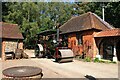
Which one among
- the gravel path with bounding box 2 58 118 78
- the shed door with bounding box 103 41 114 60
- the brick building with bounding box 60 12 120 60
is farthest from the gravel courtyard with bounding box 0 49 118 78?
the shed door with bounding box 103 41 114 60

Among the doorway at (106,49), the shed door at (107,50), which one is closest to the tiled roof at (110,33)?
the doorway at (106,49)

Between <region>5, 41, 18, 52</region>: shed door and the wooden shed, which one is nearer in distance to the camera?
the wooden shed

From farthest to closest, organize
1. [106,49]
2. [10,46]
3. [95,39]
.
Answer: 1. [10,46]
2. [106,49]
3. [95,39]

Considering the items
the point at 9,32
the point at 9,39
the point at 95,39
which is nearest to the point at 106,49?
the point at 95,39

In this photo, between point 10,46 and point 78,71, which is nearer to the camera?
point 78,71

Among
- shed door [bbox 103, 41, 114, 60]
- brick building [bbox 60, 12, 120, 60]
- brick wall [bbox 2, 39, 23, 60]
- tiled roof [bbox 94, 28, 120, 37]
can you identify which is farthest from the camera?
brick wall [bbox 2, 39, 23, 60]

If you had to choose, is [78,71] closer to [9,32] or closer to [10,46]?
[10,46]

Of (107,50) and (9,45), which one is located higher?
(9,45)

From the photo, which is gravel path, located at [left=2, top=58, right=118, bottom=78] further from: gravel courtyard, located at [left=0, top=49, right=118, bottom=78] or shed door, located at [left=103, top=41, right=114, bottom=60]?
shed door, located at [left=103, top=41, right=114, bottom=60]

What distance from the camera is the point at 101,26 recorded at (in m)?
25.3

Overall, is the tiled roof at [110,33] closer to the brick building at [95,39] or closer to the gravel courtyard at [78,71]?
the brick building at [95,39]

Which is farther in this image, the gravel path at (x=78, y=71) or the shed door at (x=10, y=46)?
the shed door at (x=10, y=46)

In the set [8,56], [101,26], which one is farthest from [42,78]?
[101,26]

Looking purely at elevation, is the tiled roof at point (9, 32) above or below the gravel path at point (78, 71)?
above
